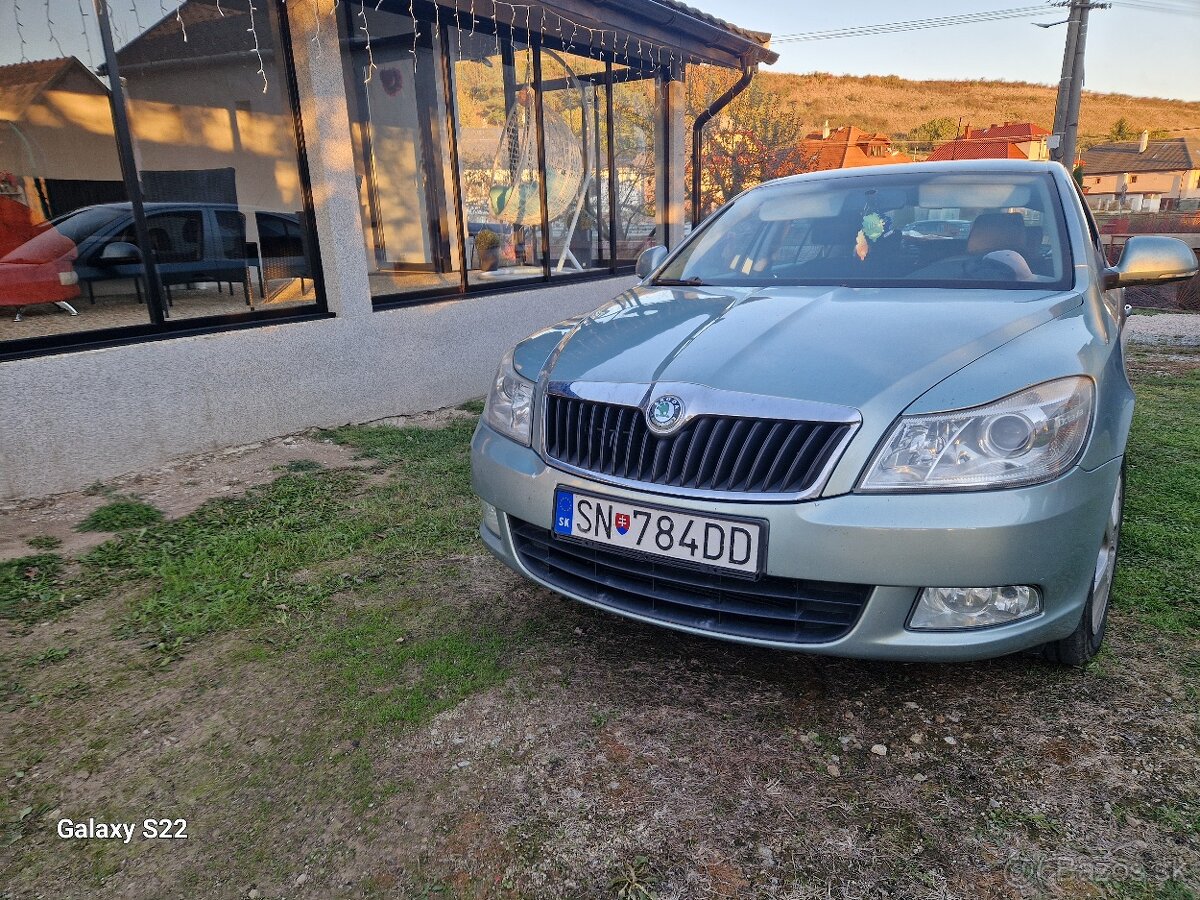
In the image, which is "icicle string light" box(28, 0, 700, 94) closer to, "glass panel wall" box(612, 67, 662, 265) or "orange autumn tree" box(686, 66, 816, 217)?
"glass panel wall" box(612, 67, 662, 265)

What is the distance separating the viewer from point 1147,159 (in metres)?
70.9

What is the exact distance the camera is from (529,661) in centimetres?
247

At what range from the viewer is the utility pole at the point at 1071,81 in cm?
1595

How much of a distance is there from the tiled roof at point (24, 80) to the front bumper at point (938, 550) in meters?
5.54

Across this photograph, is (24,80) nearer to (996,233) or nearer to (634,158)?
(634,158)

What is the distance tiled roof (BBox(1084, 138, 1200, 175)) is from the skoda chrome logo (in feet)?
278

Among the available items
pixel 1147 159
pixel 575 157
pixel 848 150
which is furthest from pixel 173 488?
pixel 1147 159

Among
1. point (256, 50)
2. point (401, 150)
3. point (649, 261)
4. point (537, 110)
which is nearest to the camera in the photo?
point (649, 261)

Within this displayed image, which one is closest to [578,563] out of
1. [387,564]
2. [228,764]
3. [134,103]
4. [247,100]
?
[228,764]

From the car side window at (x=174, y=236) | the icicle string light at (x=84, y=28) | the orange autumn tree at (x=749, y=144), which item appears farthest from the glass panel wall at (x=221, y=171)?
the orange autumn tree at (x=749, y=144)

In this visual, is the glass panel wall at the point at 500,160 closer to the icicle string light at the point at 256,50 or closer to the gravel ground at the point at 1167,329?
the icicle string light at the point at 256,50

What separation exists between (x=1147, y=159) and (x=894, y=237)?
88.2m

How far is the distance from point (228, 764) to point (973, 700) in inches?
81.6

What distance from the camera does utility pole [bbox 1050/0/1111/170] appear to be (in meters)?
16.0
